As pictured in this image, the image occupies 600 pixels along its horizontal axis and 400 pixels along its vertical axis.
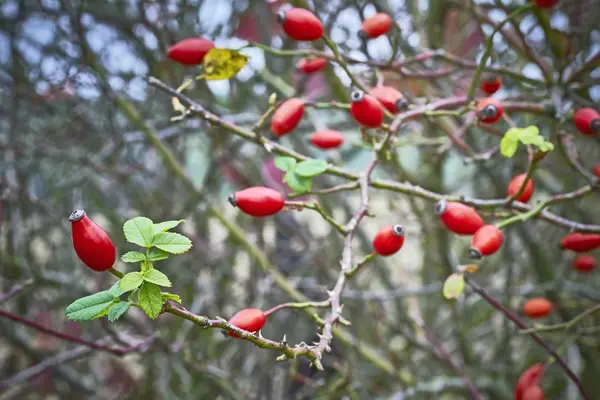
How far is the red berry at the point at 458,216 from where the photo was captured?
860 millimetres

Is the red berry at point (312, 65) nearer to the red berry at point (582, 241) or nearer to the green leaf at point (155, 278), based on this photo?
the red berry at point (582, 241)

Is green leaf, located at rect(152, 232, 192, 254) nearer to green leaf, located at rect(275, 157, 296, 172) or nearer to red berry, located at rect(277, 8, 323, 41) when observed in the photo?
green leaf, located at rect(275, 157, 296, 172)

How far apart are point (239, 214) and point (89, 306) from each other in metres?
1.83

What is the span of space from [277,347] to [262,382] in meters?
1.29

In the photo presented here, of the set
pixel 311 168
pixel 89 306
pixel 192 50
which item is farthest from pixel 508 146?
pixel 89 306

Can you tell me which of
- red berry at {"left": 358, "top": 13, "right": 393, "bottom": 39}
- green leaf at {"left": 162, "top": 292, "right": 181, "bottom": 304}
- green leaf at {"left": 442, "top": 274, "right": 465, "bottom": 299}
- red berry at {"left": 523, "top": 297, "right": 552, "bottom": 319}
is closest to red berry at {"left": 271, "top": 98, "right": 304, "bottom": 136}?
red berry at {"left": 358, "top": 13, "right": 393, "bottom": 39}

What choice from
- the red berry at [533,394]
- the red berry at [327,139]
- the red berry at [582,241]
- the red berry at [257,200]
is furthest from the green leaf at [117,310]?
the red berry at [533,394]

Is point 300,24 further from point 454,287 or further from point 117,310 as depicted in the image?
point 117,310

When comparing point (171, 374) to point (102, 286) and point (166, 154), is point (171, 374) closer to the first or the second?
point (102, 286)

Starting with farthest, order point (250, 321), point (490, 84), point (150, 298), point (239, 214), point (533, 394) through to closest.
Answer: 1. point (239, 214)
2. point (533, 394)
3. point (490, 84)
4. point (250, 321)
5. point (150, 298)

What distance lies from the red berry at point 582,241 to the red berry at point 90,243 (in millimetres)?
→ 734

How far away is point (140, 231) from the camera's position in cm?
60

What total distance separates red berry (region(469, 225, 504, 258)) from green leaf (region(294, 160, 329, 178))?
244 mm

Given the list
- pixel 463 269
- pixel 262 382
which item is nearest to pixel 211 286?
pixel 262 382
